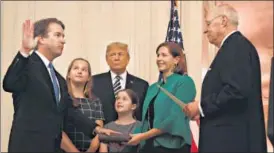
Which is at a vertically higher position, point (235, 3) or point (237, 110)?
point (235, 3)

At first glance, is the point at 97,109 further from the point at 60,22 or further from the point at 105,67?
the point at 60,22

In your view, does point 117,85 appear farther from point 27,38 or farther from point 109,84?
point 27,38

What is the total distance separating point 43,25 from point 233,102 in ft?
7.42

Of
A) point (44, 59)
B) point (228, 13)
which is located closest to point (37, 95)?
point (44, 59)

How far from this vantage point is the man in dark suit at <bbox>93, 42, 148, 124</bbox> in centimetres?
502

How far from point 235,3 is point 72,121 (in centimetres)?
236

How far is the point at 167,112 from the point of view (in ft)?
15.7


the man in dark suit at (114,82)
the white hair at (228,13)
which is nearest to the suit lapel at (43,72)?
the man in dark suit at (114,82)

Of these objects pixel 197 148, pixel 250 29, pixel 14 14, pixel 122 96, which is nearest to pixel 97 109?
pixel 122 96

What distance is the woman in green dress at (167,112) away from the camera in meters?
4.75

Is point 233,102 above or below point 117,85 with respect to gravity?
below

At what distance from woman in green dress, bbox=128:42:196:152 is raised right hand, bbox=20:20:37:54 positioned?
142 centimetres

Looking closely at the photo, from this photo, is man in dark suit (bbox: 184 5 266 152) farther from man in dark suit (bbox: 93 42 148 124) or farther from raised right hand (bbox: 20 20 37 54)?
raised right hand (bbox: 20 20 37 54)

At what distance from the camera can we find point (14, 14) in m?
5.32
